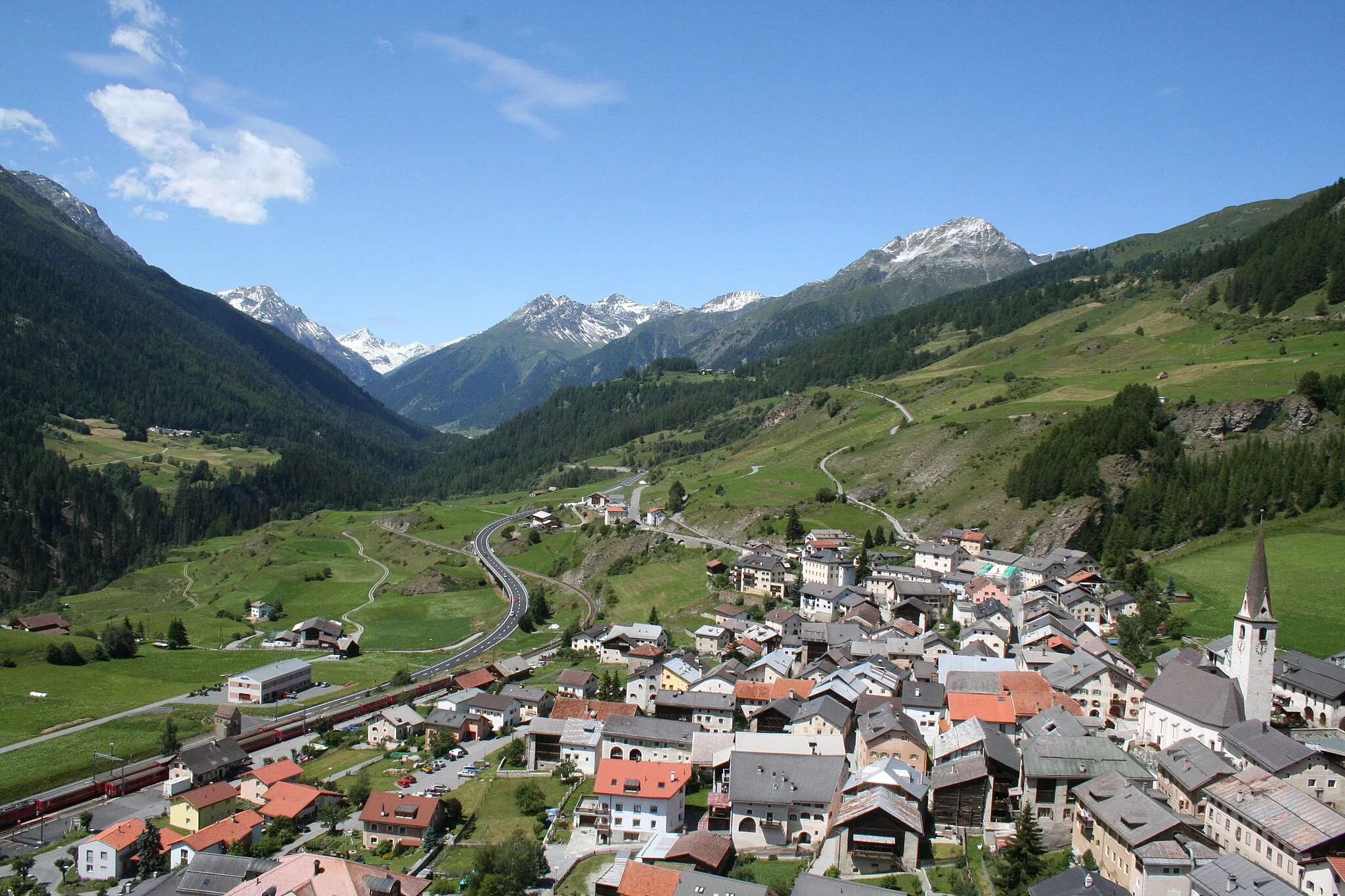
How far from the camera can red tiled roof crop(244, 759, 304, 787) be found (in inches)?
2064

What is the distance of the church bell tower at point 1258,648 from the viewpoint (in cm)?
4325

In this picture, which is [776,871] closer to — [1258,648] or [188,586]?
[1258,648]

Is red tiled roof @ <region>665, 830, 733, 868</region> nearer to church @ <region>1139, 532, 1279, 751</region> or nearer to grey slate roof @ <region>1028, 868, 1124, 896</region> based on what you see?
grey slate roof @ <region>1028, 868, 1124, 896</region>

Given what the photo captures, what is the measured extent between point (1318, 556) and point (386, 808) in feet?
232

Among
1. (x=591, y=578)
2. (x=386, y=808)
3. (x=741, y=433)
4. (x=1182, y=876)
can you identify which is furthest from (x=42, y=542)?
(x=1182, y=876)

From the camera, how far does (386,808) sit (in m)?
45.5

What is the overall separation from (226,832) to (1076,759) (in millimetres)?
41917

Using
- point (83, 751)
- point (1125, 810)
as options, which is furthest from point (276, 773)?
point (1125, 810)

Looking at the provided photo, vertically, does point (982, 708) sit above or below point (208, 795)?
above

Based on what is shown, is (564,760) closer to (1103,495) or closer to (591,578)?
(591,578)

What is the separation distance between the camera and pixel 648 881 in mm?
36312

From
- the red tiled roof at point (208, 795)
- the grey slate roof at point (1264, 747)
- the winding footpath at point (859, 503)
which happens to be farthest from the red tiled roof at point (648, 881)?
the winding footpath at point (859, 503)

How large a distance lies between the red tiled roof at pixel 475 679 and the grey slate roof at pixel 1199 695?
1903 inches

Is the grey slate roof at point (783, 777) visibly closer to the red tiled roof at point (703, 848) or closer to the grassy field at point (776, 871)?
the red tiled roof at point (703, 848)
